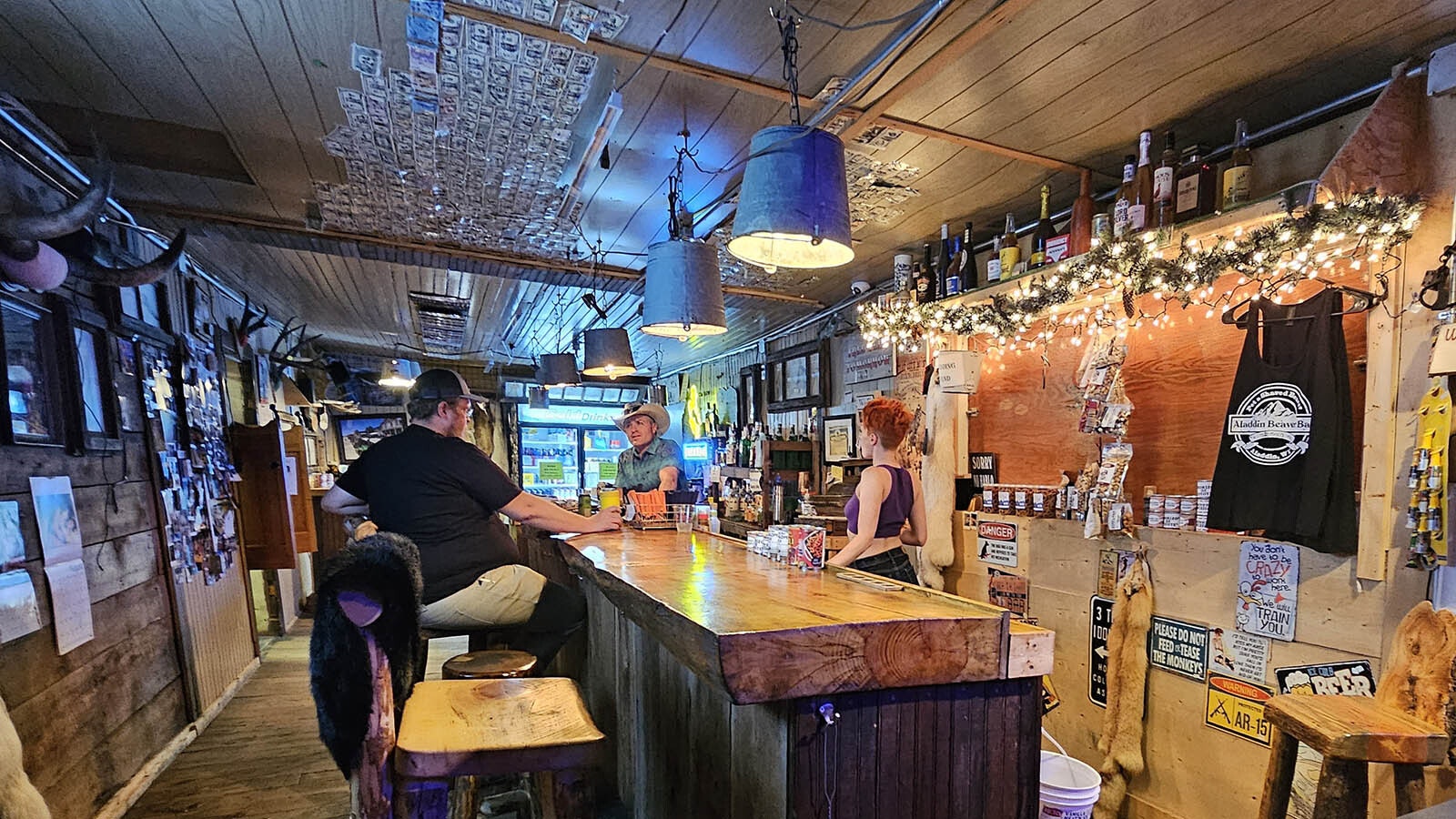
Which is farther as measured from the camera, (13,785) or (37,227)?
(37,227)

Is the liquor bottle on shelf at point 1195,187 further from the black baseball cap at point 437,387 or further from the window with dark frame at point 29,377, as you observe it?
the window with dark frame at point 29,377

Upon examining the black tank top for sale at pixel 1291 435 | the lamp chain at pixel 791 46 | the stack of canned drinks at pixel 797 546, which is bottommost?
the stack of canned drinks at pixel 797 546

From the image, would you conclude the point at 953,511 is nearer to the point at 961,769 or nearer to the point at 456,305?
the point at 961,769

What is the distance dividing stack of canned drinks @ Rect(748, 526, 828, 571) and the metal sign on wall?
64.9 inches

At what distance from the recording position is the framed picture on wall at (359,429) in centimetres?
769

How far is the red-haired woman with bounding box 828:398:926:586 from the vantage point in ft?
8.52

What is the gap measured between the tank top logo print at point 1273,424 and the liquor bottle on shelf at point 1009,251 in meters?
1.14

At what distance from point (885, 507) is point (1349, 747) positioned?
149 centimetres

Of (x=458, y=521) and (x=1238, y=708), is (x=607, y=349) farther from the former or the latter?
(x=1238, y=708)

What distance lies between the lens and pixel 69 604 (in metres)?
2.27

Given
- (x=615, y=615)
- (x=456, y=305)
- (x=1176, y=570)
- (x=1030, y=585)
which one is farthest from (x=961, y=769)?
(x=456, y=305)

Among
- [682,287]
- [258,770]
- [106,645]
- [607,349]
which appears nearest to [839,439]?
[607,349]

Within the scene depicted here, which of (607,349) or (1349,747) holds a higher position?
(607,349)

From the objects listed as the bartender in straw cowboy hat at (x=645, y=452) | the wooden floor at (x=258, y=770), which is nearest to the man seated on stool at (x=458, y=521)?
the wooden floor at (x=258, y=770)
